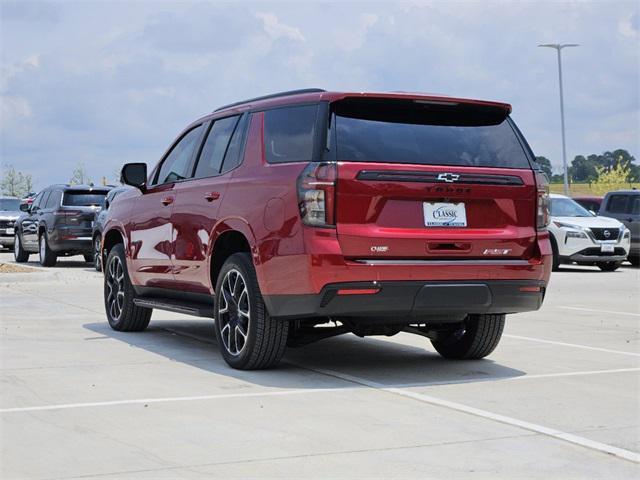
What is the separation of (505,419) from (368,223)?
1724 mm

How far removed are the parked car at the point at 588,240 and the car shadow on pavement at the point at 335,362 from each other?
13.8 metres

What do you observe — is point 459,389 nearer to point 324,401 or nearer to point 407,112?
point 324,401

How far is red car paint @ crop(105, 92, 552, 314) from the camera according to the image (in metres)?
7.55

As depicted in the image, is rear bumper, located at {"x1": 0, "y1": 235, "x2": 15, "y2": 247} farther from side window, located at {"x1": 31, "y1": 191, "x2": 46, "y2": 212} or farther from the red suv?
the red suv

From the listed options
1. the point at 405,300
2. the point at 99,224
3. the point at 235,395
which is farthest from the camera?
the point at 99,224

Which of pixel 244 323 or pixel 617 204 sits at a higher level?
pixel 617 204

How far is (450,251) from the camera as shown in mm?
7824

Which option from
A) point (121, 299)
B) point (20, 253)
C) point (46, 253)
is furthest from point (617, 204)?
point (121, 299)

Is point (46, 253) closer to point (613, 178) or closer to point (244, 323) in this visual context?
point (244, 323)

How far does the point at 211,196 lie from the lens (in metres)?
8.87

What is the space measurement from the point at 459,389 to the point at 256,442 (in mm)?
2142

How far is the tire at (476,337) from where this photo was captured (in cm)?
893

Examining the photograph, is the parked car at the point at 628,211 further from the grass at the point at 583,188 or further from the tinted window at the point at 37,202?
the grass at the point at 583,188

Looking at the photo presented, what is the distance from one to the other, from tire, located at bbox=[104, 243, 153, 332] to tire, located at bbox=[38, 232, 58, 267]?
13480 mm
